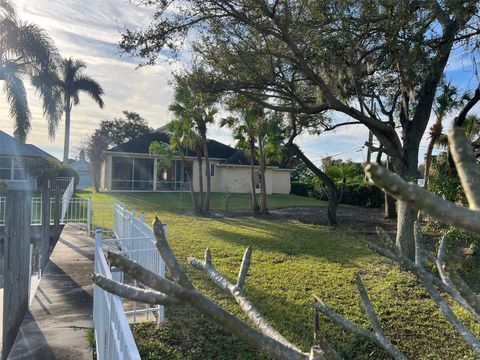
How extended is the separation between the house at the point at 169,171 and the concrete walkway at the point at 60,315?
1835 cm

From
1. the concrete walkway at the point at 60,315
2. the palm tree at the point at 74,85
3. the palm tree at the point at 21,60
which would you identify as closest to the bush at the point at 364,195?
the palm tree at the point at 21,60

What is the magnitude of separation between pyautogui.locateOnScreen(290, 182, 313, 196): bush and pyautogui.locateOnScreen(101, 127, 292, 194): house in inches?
32.4

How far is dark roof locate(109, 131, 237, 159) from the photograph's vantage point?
27.2m

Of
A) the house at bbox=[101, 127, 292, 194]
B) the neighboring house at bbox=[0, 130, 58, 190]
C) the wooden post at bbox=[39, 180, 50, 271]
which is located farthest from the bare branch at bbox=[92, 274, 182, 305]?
the neighboring house at bbox=[0, 130, 58, 190]

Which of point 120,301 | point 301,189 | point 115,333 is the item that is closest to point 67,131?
point 301,189

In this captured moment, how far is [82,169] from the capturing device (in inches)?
1770

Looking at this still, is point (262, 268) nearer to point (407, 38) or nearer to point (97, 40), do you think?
point (407, 38)

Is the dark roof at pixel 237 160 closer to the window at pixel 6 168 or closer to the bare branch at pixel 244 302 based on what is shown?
the window at pixel 6 168

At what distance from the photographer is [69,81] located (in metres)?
32.5

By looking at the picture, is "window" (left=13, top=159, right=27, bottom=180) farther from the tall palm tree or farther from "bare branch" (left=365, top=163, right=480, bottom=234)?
"bare branch" (left=365, top=163, right=480, bottom=234)

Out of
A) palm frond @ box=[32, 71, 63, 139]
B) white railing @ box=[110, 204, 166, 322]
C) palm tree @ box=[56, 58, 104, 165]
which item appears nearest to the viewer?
white railing @ box=[110, 204, 166, 322]

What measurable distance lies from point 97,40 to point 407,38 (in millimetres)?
7977

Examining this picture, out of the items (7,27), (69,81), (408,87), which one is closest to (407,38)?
(408,87)

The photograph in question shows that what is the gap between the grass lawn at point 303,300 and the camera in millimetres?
4660
